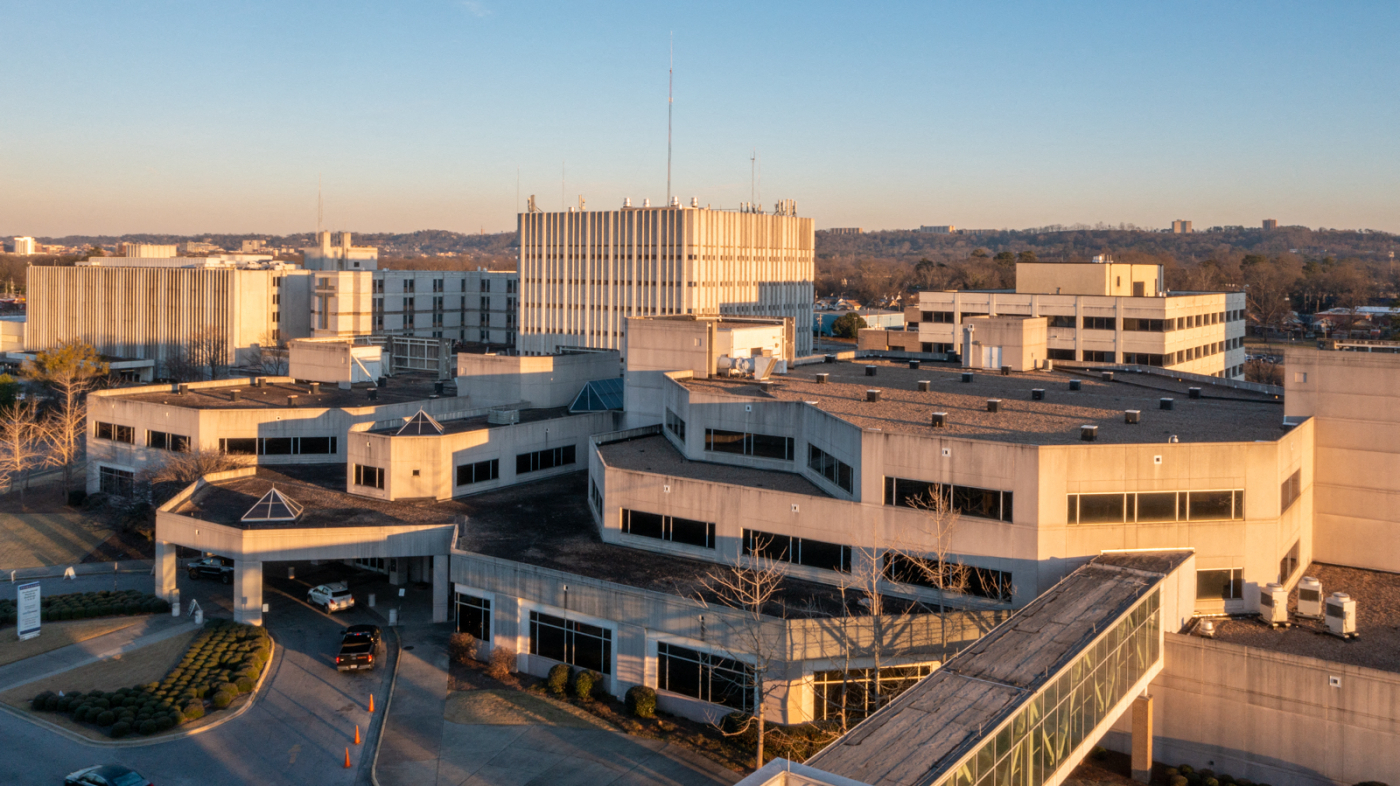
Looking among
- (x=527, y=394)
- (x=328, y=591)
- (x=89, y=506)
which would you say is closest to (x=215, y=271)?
(x=89, y=506)

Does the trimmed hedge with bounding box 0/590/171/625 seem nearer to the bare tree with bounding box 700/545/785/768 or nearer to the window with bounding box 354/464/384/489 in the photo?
the window with bounding box 354/464/384/489

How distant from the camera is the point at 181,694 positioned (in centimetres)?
3784

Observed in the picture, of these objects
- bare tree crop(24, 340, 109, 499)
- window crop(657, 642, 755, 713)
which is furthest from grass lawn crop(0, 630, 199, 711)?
bare tree crop(24, 340, 109, 499)

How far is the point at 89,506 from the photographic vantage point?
66312 millimetres

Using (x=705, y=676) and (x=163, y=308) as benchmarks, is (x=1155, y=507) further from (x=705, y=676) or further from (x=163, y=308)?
(x=163, y=308)

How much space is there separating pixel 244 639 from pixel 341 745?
37.5 ft

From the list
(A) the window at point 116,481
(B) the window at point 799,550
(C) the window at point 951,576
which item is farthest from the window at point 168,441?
(C) the window at point 951,576

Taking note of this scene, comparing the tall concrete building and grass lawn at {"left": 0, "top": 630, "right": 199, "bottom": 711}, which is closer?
grass lawn at {"left": 0, "top": 630, "right": 199, "bottom": 711}

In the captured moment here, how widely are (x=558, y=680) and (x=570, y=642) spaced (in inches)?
64.2

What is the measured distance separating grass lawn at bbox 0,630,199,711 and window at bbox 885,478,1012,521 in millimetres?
28652

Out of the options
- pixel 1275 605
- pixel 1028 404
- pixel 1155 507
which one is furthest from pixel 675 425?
pixel 1275 605

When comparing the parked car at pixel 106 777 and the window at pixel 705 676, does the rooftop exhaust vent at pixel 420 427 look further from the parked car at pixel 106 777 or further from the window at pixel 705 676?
the parked car at pixel 106 777

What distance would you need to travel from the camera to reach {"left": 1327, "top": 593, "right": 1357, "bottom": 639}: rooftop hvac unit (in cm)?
3381

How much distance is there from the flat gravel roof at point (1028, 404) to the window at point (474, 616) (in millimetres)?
16006
